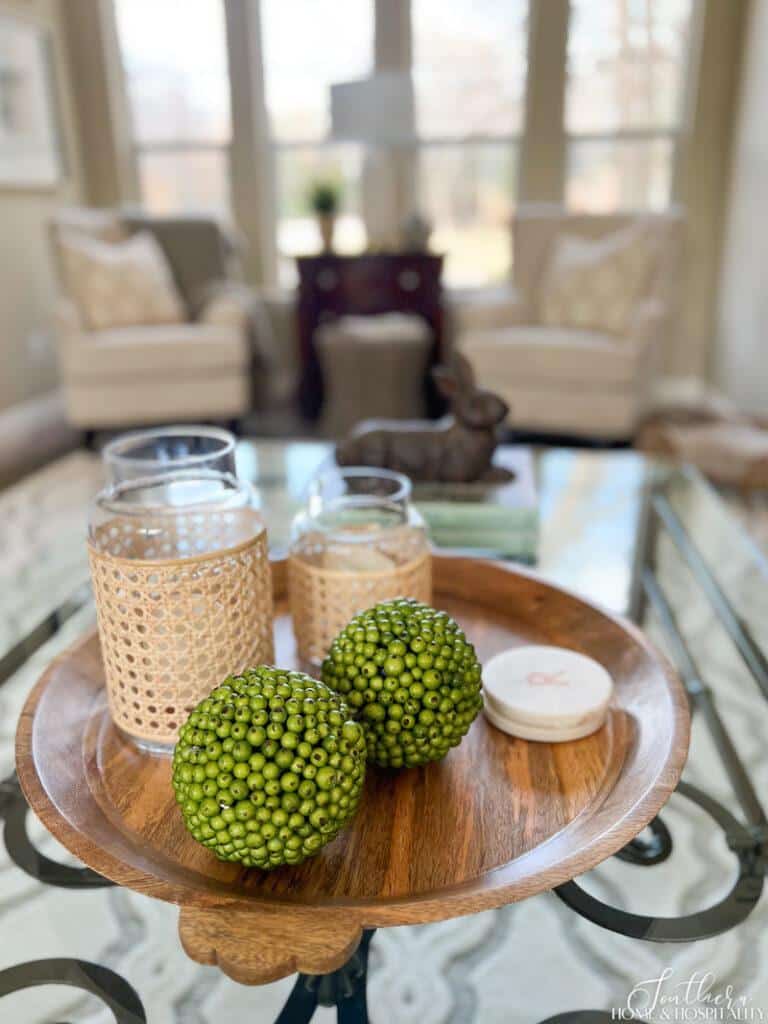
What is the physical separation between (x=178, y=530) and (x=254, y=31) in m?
4.15

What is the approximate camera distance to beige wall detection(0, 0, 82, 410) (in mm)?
3689

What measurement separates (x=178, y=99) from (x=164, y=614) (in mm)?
4434

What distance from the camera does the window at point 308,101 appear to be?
413 cm

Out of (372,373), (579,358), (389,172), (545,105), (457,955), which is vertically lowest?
(457,955)

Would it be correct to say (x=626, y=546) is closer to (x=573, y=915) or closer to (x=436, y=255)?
(x=573, y=915)

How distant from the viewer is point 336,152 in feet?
14.3

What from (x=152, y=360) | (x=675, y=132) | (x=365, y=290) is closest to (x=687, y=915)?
(x=152, y=360)

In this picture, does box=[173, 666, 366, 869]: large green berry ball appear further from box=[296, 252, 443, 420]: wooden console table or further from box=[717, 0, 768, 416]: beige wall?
box=[296, 252, 443, 420]: wooden console table

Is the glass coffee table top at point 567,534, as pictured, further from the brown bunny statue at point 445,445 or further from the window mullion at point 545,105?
the window mullion at point 545,105

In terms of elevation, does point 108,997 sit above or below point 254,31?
below

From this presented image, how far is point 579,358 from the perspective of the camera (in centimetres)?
310

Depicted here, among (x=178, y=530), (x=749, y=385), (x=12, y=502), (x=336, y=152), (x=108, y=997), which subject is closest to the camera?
(x=108, y=997)

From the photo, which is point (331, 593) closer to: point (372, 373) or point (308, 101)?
point (372, 373)

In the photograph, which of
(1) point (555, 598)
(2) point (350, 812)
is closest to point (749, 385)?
(1) point (555, 598)
